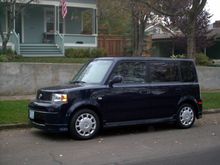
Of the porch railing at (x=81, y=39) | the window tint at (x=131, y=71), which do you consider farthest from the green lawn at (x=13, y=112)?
the porch railing at (x=81, y=39)

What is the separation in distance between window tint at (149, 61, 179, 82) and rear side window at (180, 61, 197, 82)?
0.22 m

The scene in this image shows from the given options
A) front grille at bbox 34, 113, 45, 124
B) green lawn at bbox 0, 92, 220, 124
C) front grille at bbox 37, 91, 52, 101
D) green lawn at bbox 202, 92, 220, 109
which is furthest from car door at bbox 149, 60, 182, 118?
green lawn at bbox 202, 92, 220, 109

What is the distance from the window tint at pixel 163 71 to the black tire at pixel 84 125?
192 cm

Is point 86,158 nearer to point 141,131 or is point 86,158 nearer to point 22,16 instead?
point 141,131

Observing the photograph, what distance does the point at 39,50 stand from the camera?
27.3 metres

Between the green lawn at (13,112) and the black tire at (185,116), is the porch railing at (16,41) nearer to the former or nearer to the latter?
the green lawn at (13,112)

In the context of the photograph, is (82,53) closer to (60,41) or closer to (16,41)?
(60,41)

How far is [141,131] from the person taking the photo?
1142cm

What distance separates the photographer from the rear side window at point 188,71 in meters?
11.9

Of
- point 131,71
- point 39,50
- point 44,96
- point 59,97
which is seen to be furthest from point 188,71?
point 39,50

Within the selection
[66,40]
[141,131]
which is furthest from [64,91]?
[66,40]

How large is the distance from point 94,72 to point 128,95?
0.95m

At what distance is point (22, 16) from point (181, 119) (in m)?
19.4

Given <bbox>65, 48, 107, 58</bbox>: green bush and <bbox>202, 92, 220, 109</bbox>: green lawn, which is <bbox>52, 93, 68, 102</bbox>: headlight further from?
<bbox>65, 48, 107, 58</bbox>: green bush
